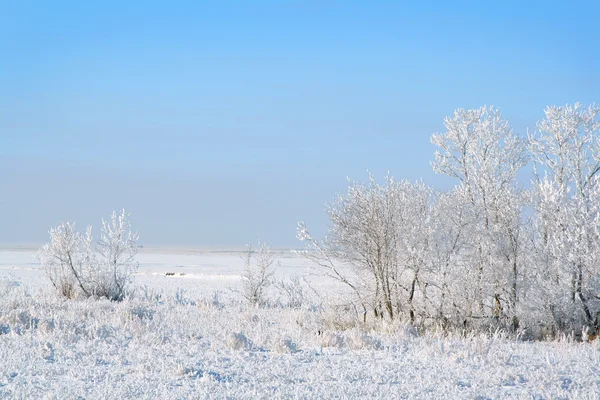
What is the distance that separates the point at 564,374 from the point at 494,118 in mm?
7186

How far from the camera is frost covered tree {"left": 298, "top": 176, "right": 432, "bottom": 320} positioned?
1201cm

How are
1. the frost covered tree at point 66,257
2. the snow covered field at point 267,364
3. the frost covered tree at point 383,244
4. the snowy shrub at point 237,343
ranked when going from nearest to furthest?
the snow covered field at point 267,364 → the snowy shrub at point 237,343 → the frost covered tree at point 383,244 → the frost covered tree at point 66,257

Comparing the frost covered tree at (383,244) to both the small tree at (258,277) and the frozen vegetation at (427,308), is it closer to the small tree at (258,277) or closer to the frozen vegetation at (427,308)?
the frozen vegetation at (427,308)

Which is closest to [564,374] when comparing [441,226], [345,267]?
[441,226]

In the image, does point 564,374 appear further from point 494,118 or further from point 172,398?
point 494,118

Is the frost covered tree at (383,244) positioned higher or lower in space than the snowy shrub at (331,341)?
higher

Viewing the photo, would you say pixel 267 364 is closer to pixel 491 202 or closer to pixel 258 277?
pixel 491 202

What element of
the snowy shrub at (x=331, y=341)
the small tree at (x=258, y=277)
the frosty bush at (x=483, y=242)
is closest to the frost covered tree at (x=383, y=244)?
the frosty bush at (x=483, y=242)

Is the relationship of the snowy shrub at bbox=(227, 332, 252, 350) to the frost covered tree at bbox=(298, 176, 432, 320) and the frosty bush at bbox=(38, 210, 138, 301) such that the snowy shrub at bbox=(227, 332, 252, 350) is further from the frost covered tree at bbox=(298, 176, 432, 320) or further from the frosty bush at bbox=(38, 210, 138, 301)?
the frosty bush at bbox=(38, 210, 138, 301)

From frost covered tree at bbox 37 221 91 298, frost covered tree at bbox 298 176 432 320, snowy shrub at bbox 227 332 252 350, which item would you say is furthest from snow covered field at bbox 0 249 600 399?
frost covered tree at bbox 37 221 91 298

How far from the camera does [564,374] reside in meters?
6.61

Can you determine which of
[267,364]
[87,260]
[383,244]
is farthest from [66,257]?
[267,364]

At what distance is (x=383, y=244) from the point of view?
40.1 feet

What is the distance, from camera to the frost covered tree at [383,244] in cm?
1201
